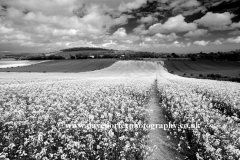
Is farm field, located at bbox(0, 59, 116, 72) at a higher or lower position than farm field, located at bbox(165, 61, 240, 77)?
higher

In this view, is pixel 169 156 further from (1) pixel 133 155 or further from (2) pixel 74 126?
(2) pixel 74 126

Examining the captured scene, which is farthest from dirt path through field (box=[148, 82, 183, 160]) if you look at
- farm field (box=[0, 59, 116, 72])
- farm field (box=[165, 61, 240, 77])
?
farm field (box=[0, 59, 116, 72])

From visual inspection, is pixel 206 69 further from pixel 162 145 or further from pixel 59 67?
pixel 162 145

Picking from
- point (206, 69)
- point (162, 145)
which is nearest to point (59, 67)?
point (162, 145)

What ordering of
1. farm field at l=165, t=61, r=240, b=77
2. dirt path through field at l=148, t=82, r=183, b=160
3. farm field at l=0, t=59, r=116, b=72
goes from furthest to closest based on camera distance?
farm field at l=0, t=59, r=116, b=72
farm field at l=165, t=61, r=240, b=77
dirt path through field at l=148, t=82, r=183, b=160

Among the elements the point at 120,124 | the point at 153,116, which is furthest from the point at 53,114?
the point at 153,116

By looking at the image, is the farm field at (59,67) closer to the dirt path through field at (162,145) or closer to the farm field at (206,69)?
the farm field at (206,69)

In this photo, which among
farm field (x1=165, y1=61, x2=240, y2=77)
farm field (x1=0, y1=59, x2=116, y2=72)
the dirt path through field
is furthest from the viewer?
farm field (x1=0, y1=59, x2=116, y2=72)

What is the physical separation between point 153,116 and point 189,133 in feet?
11.9

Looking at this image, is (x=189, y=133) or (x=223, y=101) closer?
(x=189, y=133)

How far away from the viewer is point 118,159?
4.30 m

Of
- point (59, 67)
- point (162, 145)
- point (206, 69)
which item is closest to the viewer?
point (162, 145)

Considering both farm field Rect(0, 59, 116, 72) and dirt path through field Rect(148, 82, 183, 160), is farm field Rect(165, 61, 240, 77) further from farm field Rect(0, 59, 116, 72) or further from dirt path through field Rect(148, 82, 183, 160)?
dirt path through field Rect(148, 82, 183, 160)

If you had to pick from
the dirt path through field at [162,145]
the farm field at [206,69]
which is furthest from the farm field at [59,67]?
the dirt path through field at [162,145]
